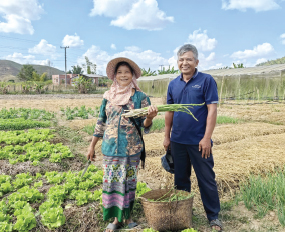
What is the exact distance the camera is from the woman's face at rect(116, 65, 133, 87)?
2.33 metres

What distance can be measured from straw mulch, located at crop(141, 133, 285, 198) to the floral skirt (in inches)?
30.8

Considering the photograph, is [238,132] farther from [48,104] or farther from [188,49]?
[48,104]

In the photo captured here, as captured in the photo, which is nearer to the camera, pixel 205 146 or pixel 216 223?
pixel 205 146

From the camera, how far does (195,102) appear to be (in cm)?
242

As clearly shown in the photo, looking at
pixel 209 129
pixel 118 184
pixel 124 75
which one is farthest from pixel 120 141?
pixel 209 129

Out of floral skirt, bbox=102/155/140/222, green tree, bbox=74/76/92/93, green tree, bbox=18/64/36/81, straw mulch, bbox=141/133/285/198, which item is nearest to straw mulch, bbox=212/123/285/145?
straw mulch, bbox=141/133/285/198

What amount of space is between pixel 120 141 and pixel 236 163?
104 inches

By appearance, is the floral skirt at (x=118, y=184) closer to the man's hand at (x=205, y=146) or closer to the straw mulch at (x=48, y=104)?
the man's hand at (x=205, y=146)

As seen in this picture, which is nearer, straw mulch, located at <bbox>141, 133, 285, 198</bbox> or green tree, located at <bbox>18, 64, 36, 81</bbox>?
straw mulch, located at <bbox>141, 133, 285, 198</bbox>

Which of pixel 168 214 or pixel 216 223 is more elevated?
pixel 168 214

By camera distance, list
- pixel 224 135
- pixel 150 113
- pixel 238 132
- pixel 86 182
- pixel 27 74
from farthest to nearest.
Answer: pixel 27 74 → pixel 238 132 → pixel 224 135 → pixel 86 182 → pixel 150 113

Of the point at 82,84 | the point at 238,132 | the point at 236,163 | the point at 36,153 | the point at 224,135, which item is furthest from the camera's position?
the point at 82,84

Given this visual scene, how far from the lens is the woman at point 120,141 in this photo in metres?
2.29

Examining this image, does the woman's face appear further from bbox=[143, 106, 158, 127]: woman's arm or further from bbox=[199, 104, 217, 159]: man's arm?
bbox=[199, 104, 217, 159]: man's arm
